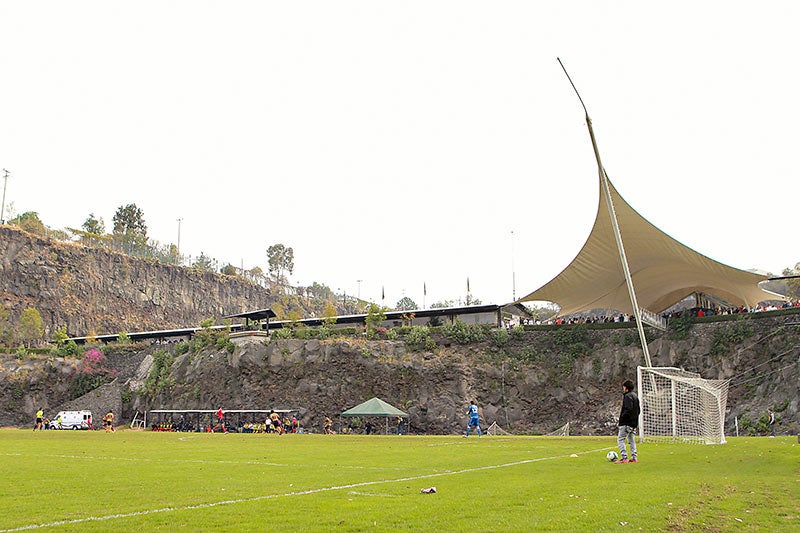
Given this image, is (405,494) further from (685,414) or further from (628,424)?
(685,414)

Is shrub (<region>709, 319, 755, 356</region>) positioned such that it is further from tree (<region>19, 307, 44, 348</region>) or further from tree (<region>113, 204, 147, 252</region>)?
tree (<region>113, 204, 147, 252</region>)

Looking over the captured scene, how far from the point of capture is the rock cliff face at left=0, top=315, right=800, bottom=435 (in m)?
48.3

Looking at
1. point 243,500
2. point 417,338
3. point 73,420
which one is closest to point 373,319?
point 417,338

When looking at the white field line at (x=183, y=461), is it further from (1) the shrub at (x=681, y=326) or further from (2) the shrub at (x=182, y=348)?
(2) the shrub at (x=182, y=348)

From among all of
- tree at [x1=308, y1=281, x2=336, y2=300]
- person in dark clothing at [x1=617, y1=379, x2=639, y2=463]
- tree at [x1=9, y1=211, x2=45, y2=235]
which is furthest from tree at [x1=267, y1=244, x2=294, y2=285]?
person in dark clothing at [x1=617, y1=379, x2=639, y2=463]

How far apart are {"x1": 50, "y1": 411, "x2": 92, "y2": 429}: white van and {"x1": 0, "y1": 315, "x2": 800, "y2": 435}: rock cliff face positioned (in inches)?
216

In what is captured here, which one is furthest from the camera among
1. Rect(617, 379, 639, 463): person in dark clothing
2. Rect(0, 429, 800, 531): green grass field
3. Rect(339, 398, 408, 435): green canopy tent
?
Rect(339, 398, 408, 435): green canopy tent

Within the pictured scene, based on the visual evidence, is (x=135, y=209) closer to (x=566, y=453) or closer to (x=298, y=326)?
(x=298, y=326)

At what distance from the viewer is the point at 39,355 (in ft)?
255

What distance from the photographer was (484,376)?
5550cm

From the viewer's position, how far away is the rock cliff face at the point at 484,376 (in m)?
48.3

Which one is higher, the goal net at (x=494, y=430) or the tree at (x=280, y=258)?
the tree at (x=280, y=258)

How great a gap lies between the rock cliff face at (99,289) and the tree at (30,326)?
164 inches

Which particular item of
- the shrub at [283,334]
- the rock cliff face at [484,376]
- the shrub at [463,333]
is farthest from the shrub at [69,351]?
the shrub at [463,333]
